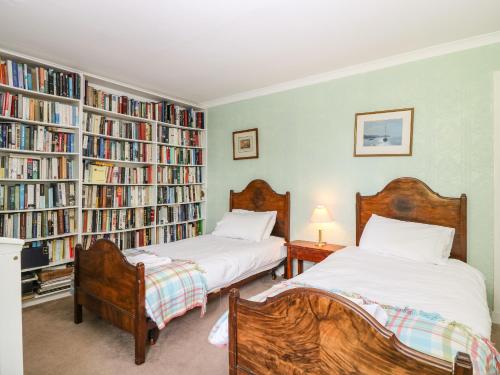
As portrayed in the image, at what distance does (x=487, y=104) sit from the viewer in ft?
8.41

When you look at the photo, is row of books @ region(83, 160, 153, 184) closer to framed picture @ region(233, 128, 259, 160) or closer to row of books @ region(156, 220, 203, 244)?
row of books @ region(156, 220, 203, 244)

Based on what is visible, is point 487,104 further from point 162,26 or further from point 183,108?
point 183,108

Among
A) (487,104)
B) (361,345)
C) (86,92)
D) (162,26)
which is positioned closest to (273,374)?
(361,345)

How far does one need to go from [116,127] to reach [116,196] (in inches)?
33.5

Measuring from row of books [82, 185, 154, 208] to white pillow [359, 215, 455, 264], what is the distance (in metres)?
2.75

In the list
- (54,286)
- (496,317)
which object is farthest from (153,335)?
(496,317)

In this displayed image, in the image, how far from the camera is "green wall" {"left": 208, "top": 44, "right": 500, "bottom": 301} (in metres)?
2.59

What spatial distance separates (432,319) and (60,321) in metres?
2.84

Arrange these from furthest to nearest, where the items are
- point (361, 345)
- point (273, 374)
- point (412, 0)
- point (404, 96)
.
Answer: point (404, 96)
point (412, 0)
point (273, 374)
point (361, 345)

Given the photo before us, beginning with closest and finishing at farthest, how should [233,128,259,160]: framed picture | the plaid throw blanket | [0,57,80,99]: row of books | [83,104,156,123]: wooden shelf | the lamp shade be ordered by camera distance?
1. the plaid throw blanket
2. [0,57,80,99]: row of books
3. the lamp shade
4. [83,104,156,123]: wooden shelf
5. [233,128,259,160]: framed picture

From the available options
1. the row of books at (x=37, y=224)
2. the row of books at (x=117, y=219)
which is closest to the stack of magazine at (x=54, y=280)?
the row of books at (x=37, y=224)

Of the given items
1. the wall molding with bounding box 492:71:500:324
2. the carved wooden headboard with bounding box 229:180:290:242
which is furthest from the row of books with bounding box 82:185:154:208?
the wall molding with bounding box 492:71:500:324

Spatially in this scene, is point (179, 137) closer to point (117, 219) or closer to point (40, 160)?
point (117, 219)

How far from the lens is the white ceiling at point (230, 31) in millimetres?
2125
